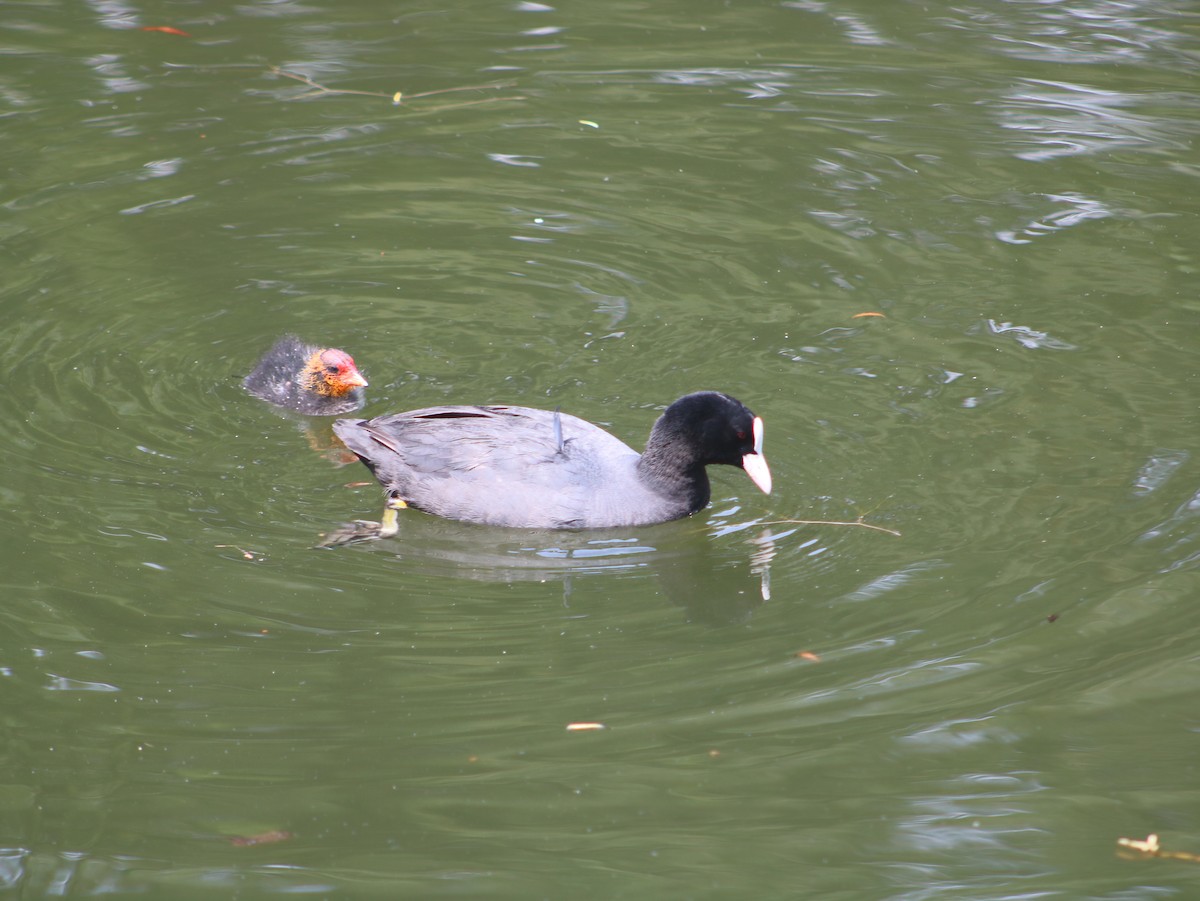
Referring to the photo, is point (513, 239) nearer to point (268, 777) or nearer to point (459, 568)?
point (459, 568)

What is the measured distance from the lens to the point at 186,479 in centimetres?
634

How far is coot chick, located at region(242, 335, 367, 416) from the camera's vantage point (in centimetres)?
720

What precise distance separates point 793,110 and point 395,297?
3597 mm

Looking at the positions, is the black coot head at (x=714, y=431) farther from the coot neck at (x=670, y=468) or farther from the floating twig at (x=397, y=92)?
the floating twig at (x=397, y=92)

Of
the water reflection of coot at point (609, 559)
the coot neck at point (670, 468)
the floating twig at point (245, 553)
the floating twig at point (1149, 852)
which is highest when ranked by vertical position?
the coot neck at point (670, 468)

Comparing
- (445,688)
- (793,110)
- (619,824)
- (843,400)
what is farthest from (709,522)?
(793,110)

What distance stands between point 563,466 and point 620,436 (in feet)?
2.73

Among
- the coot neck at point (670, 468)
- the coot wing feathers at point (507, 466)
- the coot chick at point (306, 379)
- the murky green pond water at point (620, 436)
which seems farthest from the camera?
the coot chick at point (306, 379)

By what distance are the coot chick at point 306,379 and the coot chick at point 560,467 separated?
3.14 feet

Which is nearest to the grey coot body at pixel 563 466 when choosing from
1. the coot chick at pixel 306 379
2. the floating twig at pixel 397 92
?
the coot chick at pixel 306 379

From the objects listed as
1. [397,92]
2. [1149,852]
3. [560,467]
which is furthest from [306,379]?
[1149,852]

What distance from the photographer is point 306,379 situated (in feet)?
23.7

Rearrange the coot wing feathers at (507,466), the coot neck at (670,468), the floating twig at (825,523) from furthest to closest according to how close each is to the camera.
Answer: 1. the coot neck at (670,468)
2. the coot wing feathers at (507,466)
3. the floating twig at (825,523)

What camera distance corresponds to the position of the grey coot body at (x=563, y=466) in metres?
6.11
